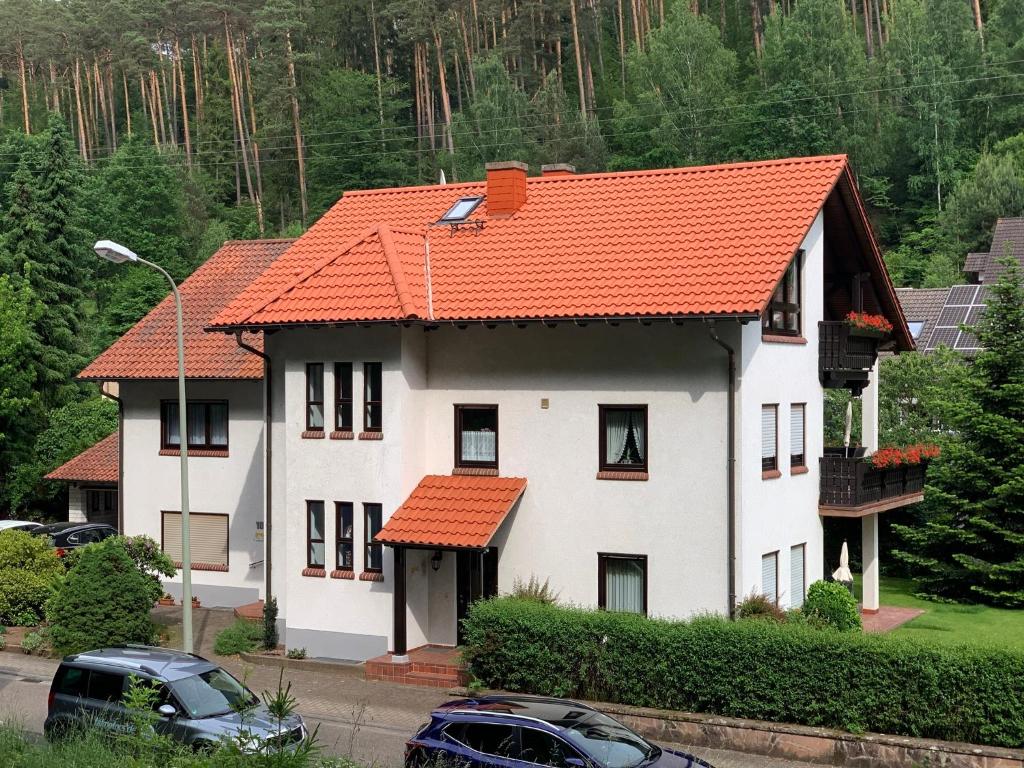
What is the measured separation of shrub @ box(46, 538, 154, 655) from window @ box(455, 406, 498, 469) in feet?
22.9

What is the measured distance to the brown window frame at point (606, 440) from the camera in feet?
72.4

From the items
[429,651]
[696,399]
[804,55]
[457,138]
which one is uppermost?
[804,55]

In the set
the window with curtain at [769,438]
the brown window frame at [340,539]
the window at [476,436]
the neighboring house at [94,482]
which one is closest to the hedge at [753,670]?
the window at [476,436]

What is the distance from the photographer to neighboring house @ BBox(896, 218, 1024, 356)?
4741 cm

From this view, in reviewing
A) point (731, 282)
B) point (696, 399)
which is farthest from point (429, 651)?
point (731, 282)

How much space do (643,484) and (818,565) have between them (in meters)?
5.01

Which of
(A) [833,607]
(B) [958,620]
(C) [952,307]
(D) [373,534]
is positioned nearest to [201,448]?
(D) [373,534]

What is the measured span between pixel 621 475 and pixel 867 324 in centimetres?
685

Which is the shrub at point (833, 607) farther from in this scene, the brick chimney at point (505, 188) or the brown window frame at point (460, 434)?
the brick chimney at point (505, 188)

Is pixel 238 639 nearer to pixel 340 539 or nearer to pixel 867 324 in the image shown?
pixel 340 539

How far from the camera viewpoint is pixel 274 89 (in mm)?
79312

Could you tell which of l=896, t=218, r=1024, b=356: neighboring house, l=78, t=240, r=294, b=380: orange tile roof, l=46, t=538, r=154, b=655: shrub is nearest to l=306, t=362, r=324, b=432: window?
l=78, t=240, r=294, b=380: orange tile roof

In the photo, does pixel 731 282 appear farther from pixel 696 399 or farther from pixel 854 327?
pixel 854 327

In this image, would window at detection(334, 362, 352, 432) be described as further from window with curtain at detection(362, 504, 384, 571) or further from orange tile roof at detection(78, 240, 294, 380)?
orange tile roof at detection(78, 240, 294, 380)
